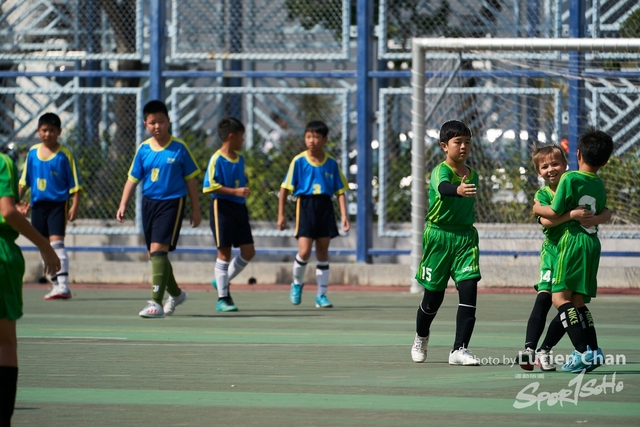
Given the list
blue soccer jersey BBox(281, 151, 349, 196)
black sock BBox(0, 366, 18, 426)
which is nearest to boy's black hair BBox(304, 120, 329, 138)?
blue soccer jersey BBox(281, 151, 349, 196)

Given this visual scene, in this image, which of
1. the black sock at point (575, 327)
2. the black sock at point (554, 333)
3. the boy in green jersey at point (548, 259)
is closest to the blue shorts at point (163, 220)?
the boy in green jersey at point (548, 259)

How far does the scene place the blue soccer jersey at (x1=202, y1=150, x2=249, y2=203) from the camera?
1251 cm

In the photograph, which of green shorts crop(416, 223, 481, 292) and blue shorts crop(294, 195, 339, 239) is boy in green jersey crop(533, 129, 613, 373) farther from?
blue shorts crop(294, 195, 339, 239)

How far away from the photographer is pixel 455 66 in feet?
50.2

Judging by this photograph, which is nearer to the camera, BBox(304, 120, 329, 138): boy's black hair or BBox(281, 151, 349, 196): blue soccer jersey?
BBox(304, 120, 329, 138): boy's black hair

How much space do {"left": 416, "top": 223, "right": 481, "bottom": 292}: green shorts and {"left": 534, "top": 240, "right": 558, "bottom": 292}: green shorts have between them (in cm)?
44

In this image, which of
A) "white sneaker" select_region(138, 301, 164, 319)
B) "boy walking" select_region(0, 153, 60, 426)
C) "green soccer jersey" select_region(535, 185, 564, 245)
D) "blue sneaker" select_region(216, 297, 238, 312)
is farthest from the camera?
"blue sneaker" select_region(216, 297, 238, 312)

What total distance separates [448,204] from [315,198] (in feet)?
16.4

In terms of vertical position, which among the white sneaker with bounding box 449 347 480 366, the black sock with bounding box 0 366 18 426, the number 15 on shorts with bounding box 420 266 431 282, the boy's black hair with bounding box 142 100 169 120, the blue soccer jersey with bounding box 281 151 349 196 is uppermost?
the boy's black hair with bounding box 142 100 169 120

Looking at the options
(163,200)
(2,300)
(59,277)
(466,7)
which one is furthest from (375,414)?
(466,7)

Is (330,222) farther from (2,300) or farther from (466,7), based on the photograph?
(2,300)

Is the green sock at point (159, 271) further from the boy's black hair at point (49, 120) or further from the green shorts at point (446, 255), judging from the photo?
the green shorts at point (446, 255)

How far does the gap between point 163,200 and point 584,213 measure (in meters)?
5.14

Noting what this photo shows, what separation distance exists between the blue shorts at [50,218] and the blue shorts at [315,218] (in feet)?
9.26
